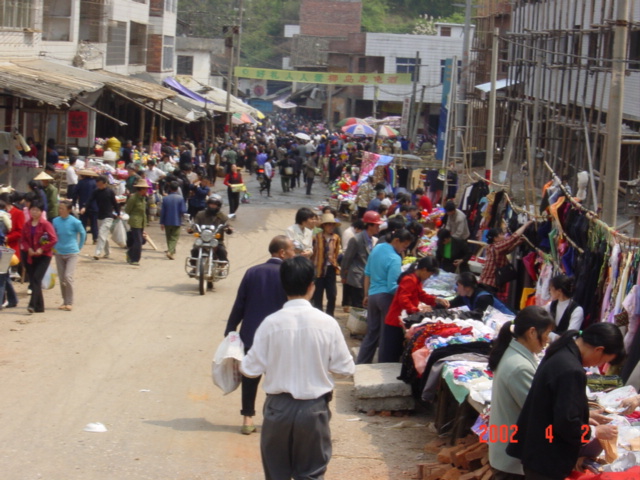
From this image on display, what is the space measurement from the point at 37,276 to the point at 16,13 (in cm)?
1299

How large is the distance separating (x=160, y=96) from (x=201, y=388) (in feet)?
64.7

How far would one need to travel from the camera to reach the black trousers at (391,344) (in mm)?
10297

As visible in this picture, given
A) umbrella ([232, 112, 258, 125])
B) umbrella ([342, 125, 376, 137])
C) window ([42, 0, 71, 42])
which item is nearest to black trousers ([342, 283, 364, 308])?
window ([42, 0, 71, 42])

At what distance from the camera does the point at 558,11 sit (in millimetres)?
28922

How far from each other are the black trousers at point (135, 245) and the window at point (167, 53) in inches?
1045

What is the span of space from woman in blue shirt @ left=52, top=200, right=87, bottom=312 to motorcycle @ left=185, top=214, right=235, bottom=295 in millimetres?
2664

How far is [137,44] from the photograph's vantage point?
38.6 meters

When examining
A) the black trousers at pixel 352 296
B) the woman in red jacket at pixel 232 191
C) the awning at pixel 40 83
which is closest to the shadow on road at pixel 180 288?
the black trousers at pixel 352 296

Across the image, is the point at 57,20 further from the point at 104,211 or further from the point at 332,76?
the point at 332,76

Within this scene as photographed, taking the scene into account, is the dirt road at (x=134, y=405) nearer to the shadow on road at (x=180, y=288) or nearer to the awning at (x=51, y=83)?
the shadow on road at (x=180, y=288)

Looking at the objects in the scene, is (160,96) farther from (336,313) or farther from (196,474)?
(196,474)

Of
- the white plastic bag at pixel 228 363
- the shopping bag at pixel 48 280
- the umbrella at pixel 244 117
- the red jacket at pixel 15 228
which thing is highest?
the umbrella at pixel 244 117

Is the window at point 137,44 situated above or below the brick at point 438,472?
above

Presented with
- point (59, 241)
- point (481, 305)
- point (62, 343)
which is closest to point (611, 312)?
point (481, 305)
